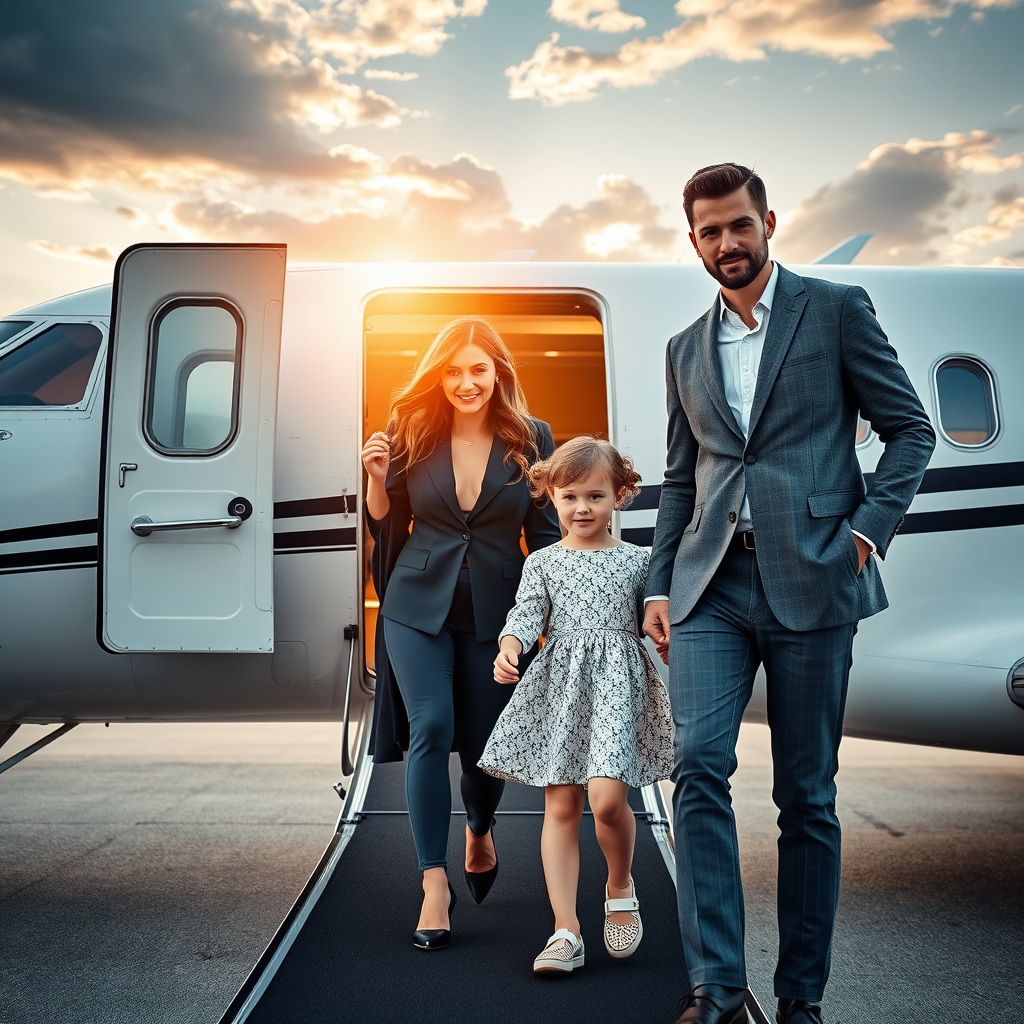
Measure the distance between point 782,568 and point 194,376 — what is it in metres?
2.74

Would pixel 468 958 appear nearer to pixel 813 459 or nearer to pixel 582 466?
pixel 582 466

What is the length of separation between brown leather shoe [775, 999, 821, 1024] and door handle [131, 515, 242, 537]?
8.44 ft

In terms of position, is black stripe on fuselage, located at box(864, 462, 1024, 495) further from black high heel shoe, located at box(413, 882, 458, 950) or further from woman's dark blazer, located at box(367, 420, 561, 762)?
black high heel shoe, located at box(413, 882, 458, 950)

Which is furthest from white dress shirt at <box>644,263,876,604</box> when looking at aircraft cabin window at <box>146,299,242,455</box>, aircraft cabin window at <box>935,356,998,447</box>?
aircraft cabin window at <box>146,299,242,455</box>

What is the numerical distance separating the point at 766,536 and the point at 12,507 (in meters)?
3.04

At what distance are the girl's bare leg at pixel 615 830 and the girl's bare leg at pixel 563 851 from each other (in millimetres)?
66

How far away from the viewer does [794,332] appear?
226 centimetres

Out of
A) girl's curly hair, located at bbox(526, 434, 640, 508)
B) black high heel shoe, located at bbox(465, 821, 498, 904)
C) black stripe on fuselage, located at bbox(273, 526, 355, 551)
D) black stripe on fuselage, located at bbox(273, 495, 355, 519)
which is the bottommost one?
black high heel shoe, located at bbox(465, 821, 498, 904)

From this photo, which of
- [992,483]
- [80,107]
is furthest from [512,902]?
[80,107]

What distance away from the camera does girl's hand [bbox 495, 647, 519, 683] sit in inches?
98.7

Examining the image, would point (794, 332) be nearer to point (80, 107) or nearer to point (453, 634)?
point (453, 634)

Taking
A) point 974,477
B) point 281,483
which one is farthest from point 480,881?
point 974,477

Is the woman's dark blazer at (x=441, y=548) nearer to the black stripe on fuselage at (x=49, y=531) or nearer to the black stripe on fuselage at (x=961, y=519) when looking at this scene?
the black stripe on fuselage at (x=961, y=519)

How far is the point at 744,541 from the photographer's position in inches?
89.7
